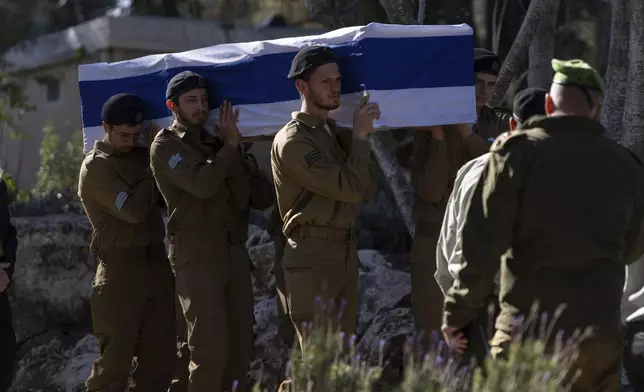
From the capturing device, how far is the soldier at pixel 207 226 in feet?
21.2

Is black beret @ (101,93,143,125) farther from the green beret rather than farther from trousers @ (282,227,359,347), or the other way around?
the green beret

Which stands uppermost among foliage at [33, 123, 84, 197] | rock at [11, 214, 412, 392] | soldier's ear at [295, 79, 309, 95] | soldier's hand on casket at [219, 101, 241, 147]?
soldier's ear at [295, 79, 309, 95]

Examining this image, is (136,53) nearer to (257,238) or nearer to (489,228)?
(257,238)

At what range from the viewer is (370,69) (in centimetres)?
611

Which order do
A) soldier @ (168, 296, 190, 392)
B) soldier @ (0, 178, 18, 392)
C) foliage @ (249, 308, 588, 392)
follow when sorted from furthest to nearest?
soldier @ (168, 296, 190, 392), soldier @ (0, 178, 18, 392), foliage @ (249, 308, 588, 392)

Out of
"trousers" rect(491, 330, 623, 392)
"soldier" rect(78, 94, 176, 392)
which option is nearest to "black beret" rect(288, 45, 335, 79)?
"soldier" rect(78, 94, 176, 392)

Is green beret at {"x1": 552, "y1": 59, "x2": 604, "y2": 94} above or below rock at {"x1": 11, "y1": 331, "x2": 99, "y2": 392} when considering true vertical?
above

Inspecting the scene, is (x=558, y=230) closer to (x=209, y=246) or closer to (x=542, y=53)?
(x=209, y=246)

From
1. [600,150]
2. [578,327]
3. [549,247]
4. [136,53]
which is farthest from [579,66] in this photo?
[136,53]

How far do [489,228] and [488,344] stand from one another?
0.53 m

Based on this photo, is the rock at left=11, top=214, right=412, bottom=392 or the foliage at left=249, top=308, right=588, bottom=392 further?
the rock at left=11, top=214, right=412, bottom=392

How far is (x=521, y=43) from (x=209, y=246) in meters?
2.49

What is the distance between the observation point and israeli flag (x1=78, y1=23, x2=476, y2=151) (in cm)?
612

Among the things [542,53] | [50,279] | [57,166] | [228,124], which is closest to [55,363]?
[50,279]
